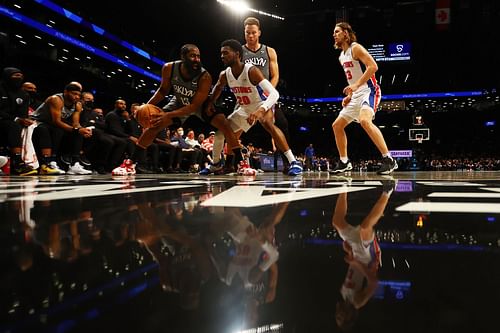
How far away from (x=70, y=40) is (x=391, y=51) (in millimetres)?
13408

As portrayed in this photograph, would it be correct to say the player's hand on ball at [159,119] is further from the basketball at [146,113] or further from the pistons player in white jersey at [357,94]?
the pistons player in white jersey at [357,94]

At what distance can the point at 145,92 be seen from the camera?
51.6 feet

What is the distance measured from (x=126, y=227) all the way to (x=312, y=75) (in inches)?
895

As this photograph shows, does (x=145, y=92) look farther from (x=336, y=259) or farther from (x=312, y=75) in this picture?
(x=336, y=259)

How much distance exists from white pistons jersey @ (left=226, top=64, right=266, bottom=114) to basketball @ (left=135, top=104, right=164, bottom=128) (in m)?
0.75

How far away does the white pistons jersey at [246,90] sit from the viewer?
3.58 m

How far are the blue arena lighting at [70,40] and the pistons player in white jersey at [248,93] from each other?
776cm

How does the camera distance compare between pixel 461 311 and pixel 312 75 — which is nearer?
pixel 461 311

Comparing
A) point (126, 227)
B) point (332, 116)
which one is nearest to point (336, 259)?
point (126, 227)

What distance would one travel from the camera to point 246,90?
143 inches

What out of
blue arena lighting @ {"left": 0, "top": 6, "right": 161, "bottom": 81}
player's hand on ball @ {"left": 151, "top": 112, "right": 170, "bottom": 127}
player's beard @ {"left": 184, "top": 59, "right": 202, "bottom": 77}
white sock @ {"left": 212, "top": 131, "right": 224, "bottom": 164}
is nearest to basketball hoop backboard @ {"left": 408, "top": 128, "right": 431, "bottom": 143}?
blue arena lighting @ {"left": 0, "top": 6, "right": 161, "bottom": 81}

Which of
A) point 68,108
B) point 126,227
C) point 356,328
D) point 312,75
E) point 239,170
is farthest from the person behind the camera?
point 312,75

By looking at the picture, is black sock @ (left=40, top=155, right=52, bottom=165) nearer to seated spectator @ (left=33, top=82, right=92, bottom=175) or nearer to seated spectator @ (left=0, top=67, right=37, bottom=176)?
seated spectator @ (left=33, top=82, right=92, bottom=175)

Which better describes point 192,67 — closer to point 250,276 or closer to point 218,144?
point 218,144
